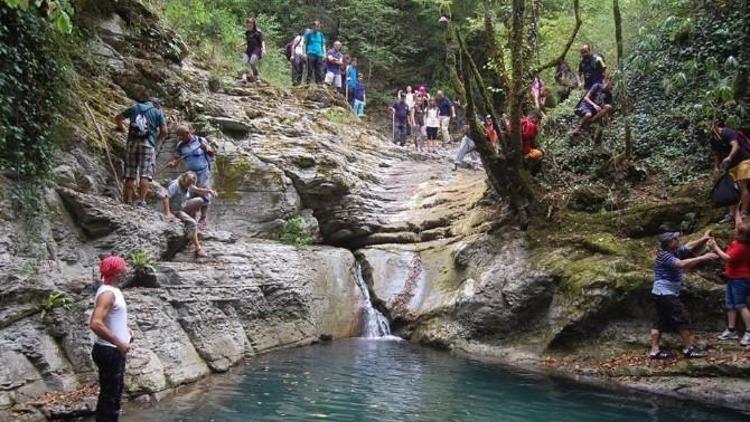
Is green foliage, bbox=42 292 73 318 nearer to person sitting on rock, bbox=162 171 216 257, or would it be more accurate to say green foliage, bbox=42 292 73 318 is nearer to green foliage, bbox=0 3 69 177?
green foliage, bbox=0 3 69 177

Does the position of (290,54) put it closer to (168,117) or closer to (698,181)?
(168,117)

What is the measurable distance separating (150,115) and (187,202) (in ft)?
6.28

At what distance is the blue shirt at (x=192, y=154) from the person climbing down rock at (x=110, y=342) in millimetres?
6998

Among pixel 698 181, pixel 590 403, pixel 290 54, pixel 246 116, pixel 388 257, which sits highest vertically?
pixel 290 54

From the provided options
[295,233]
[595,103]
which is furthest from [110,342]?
[595,103]

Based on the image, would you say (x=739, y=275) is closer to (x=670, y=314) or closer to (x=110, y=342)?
(x=670, y=314)

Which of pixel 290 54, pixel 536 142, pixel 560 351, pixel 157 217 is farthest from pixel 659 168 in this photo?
pixel 290 54

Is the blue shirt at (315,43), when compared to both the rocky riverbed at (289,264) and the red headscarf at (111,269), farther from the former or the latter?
the red headscarf at (111,269)

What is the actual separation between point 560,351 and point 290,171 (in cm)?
761

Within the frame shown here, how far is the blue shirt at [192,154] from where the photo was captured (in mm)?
13352

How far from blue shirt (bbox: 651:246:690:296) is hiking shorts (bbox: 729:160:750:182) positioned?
2004mm

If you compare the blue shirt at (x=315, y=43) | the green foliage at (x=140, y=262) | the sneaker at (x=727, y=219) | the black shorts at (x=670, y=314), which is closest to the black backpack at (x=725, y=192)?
the sneaker at (x=727, y=219)

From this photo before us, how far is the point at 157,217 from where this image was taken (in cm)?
1165

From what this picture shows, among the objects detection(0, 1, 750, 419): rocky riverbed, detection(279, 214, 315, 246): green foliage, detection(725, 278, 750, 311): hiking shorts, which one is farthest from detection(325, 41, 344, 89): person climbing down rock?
detection(725, 278, 750, 311): hiking shorts
